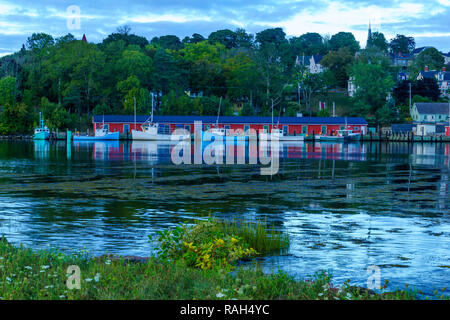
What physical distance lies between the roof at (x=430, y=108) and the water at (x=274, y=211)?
9888cm

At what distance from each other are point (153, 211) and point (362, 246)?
33.6 feet

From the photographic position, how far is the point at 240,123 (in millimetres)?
125875

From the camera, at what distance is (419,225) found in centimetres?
2238

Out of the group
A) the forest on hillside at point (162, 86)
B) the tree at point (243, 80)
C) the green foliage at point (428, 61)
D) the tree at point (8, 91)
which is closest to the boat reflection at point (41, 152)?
the forest on hillside at point (162, 86)

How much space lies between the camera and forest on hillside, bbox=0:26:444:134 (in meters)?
135

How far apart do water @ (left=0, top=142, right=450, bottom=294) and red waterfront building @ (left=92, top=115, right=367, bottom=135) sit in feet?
258

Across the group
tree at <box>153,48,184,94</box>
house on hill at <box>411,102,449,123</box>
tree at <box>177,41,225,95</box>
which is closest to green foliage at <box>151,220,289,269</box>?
tree at <box>153,48,184,94</box>

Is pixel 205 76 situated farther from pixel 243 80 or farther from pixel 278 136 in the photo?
pixel 278 136

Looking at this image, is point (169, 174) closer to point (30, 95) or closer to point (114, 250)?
point (114, 250)

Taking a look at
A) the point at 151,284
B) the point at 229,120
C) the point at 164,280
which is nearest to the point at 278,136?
the point at 229,120

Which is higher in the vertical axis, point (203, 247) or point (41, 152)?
point (203, 247)

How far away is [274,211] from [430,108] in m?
125

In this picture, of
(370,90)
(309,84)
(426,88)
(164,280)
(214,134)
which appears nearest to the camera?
(164,280)
